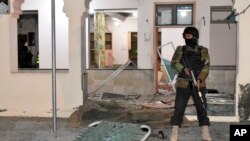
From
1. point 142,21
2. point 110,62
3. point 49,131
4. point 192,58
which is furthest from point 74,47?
point 110,62

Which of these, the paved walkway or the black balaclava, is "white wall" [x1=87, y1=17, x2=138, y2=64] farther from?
the black balaclava

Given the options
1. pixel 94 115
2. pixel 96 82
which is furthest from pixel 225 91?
pixel 94 115

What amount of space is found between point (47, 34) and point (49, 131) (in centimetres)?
717

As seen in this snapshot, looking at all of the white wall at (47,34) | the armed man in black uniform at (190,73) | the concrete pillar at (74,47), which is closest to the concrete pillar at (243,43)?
the armed man in black uniform at (190,73)

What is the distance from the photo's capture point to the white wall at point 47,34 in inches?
537

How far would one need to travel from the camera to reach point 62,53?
1382 centimetres

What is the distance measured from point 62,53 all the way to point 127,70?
92.5 inches

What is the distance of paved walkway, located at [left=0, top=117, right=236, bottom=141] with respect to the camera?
665cm

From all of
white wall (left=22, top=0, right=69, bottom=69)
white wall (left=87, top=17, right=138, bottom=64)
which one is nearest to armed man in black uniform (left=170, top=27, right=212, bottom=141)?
white wall (left=22, top=0, right=69, bottom=69)

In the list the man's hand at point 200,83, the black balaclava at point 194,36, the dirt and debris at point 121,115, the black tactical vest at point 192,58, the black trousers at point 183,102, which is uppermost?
the black balaclava at point 194,36

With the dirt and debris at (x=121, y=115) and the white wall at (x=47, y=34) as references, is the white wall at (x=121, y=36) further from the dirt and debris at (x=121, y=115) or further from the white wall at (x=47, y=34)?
the dirt and debris at (x=121, y=115)

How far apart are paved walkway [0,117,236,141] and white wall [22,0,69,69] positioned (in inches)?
229

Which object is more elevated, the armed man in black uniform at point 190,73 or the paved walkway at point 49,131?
the armed man in black uniform at point 190,73

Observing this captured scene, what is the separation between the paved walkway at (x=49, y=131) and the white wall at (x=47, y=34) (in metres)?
5.81
